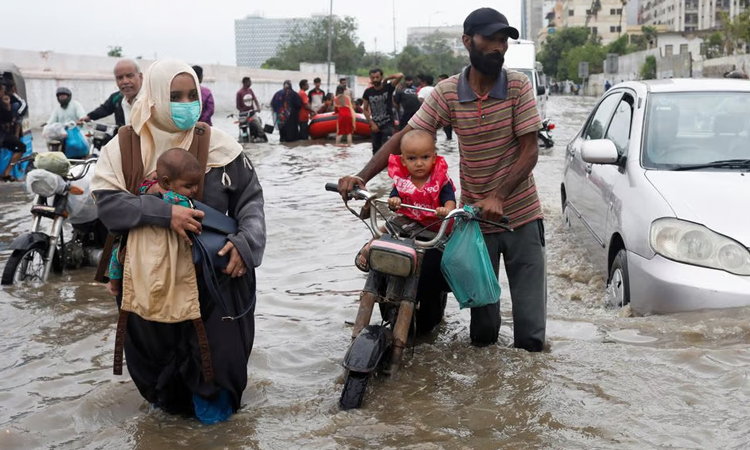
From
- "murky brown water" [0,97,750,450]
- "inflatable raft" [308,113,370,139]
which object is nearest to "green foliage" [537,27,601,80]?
"inflatable raft" [308,113,370,139]

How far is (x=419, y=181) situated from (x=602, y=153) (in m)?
2.05

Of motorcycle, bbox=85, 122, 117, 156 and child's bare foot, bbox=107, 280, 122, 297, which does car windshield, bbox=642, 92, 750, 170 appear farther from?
motorcycle, bbox=85, 122, 117, 156

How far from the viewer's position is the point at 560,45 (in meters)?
133

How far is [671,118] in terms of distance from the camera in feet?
20.6

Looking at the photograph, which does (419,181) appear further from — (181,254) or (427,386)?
(181,254)

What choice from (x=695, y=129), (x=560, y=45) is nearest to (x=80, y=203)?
(x=695, y=129)

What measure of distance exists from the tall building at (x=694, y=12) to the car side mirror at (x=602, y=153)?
365 ft

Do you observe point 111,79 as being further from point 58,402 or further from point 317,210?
point 58,402

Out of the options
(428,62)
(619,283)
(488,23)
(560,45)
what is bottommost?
(619,283)

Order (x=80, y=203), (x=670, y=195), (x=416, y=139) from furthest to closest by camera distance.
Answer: (x=80, y=203), (x=670, y=195), (x=416, y=139)

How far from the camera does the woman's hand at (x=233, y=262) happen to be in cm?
376

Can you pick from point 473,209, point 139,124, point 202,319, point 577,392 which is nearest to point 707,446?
point 577,392

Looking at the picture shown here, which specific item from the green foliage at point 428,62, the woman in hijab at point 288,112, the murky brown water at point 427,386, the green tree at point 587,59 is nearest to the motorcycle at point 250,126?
the woman in hijab at point 288,112

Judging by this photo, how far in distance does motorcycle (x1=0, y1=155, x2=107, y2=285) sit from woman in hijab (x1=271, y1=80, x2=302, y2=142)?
15726 mm
